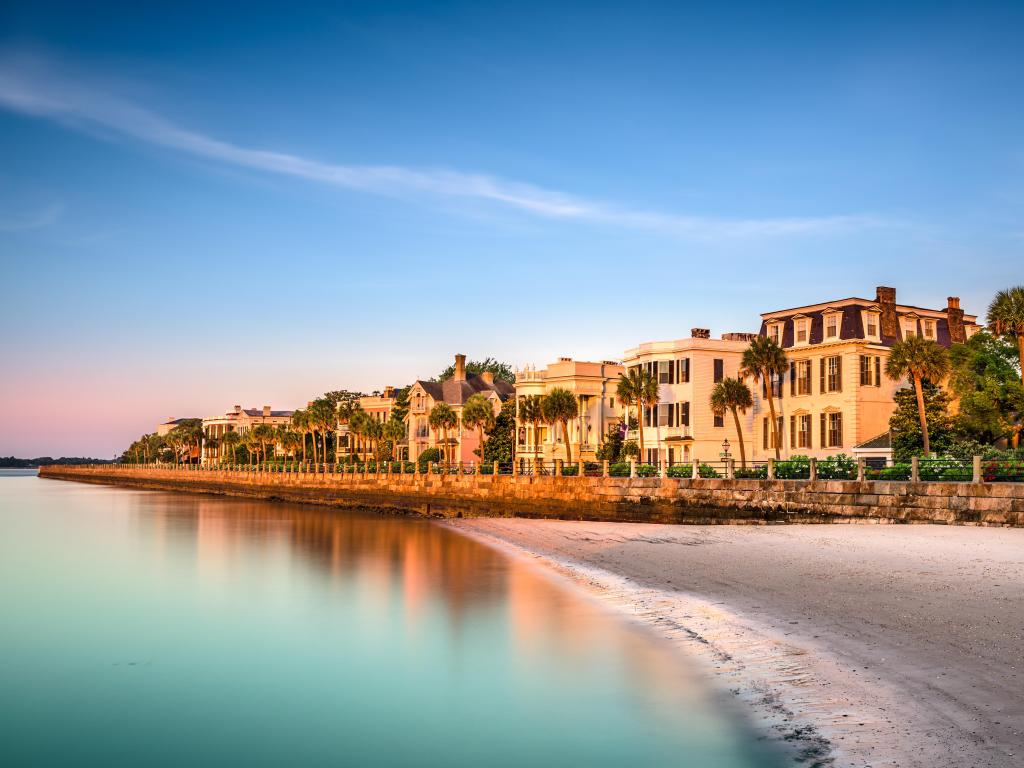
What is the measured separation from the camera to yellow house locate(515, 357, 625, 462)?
258 feet

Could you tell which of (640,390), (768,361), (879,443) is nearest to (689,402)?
(640,390)

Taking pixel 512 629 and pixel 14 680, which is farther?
pixel 512 629

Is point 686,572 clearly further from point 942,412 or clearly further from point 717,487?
point 942,412

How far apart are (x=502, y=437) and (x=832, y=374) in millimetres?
41175

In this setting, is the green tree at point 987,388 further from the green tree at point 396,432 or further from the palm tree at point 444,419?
the green tree at point 396,432

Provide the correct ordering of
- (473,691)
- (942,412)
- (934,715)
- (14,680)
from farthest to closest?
(942,412) < (14,680) < (473,691) < (934,715)

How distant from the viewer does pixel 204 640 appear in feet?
67.7

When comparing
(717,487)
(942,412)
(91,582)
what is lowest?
(91,582)

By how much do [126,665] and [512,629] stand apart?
7.67 m

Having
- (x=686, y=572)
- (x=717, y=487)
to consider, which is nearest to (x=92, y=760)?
(x=686, y=572)

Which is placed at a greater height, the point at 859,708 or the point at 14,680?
the point at 859,708

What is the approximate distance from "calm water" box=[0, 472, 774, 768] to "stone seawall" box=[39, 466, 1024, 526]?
37.7 feet

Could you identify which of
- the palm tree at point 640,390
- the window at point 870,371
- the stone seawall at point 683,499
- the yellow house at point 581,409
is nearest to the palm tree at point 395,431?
the stone seawall at point 683,499

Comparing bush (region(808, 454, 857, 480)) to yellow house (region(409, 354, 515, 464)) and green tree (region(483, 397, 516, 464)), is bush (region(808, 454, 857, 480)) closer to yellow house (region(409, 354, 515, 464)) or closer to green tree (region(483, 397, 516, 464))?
green tree (region(483, 397, 516, 464))
